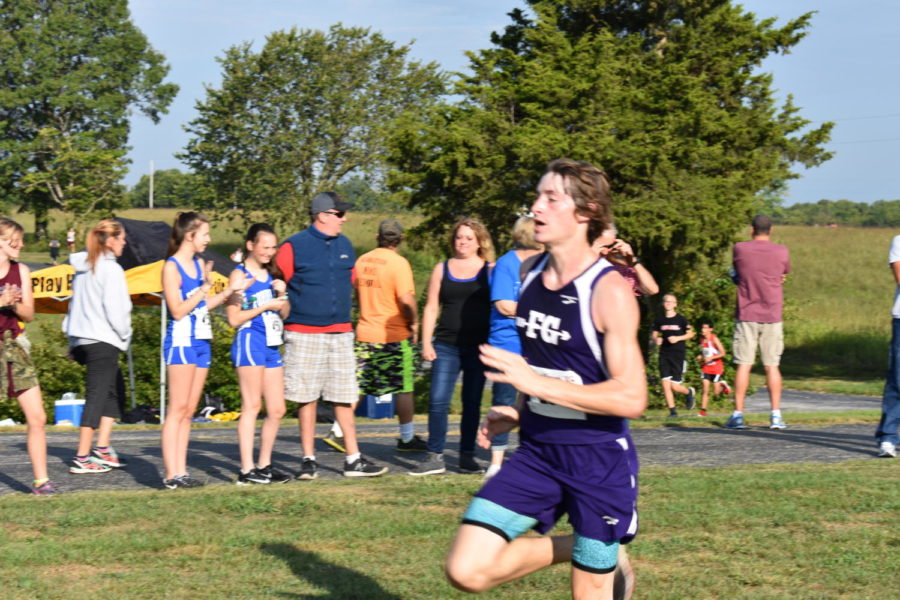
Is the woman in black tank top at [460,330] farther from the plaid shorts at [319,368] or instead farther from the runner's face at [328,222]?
the runner's face at [328,222]

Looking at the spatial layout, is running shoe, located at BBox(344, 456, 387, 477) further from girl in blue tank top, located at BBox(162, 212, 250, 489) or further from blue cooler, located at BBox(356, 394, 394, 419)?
blue cooler, located at BBox(356, 394, 394, 419)

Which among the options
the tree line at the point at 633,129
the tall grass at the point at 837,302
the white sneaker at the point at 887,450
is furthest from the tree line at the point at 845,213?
the white sneaker at the point at 887,450

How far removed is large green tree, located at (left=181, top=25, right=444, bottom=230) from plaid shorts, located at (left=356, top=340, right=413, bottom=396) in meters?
44.5

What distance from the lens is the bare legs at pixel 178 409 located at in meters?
7.85

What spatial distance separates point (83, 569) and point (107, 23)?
227 ft

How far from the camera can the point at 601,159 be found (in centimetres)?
3030

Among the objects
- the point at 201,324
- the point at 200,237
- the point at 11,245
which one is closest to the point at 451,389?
the point at 201,324

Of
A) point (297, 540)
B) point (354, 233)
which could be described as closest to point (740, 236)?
point (297, 540)

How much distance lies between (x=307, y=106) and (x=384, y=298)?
4576cm

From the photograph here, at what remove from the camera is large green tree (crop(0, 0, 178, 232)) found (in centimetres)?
6250

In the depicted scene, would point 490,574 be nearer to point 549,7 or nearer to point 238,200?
point 549,7

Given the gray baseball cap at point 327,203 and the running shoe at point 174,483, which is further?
the gray baseball cap at point 327,203

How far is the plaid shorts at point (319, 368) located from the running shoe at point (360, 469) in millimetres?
521

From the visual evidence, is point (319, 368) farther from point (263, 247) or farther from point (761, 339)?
point (761, 339)
